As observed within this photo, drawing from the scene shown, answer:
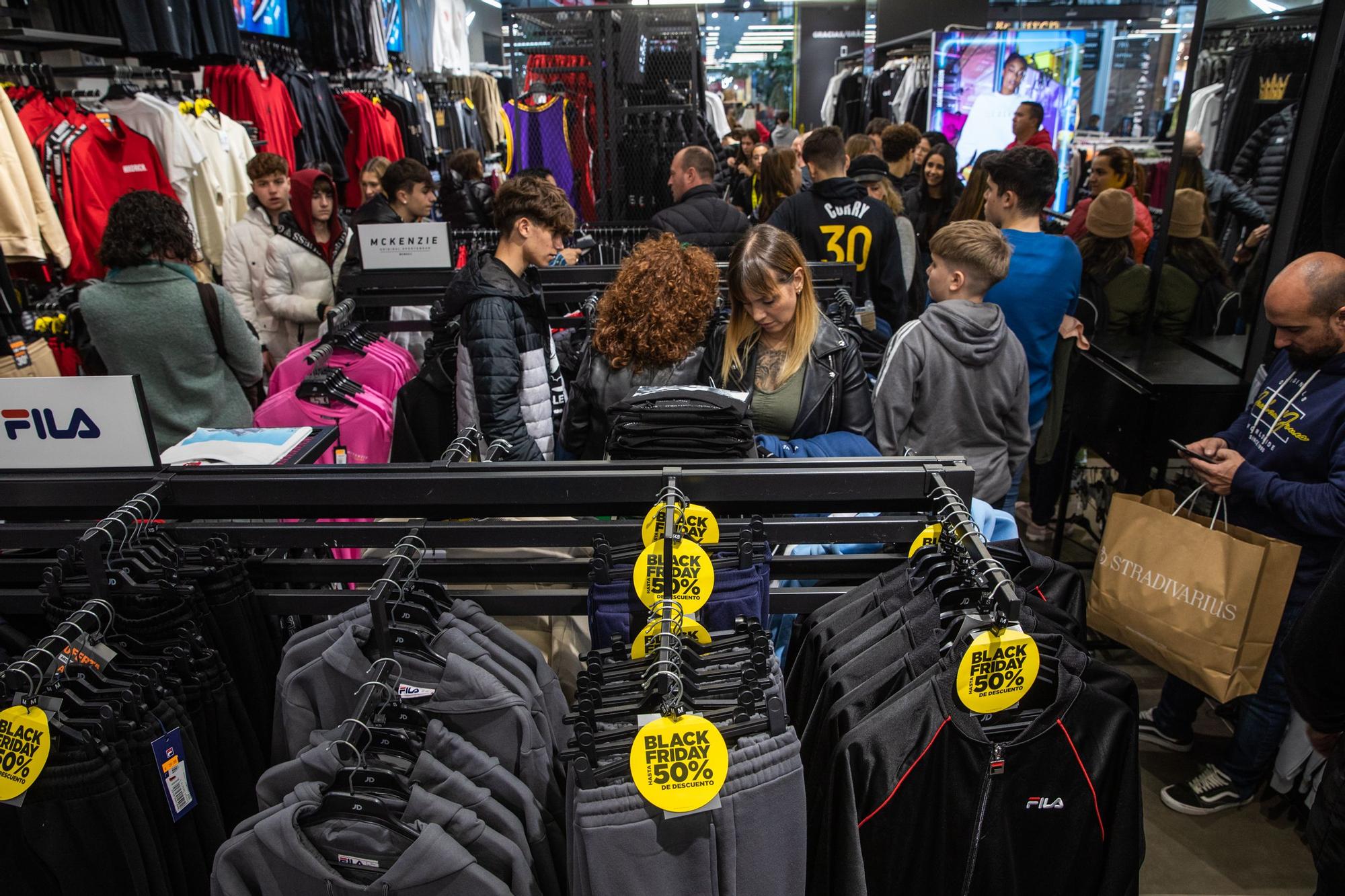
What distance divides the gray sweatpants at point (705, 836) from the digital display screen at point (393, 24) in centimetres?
908

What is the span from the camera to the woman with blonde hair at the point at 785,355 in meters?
2.40

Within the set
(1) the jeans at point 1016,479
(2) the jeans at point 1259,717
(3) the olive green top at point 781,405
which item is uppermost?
(3) the olive green top at point 781,405

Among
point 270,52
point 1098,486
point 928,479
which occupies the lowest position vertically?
point 1098,486

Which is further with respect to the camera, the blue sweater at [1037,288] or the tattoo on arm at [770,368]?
the blue sweater at [1037,288]

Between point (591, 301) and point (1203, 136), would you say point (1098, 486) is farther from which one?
point (591, 301)

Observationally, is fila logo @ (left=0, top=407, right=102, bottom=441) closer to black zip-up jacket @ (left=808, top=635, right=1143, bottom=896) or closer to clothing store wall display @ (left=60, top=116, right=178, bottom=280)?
black zip-up jacket @ (left=808, top=635, right=1143, bottom=896)

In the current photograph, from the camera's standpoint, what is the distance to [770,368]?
2.45 meters

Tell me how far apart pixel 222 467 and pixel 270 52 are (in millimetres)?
6960

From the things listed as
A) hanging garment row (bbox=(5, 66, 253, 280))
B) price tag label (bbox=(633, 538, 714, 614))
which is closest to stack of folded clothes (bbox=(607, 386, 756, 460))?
price tag label (bbox=(633, 538, 714, 614))

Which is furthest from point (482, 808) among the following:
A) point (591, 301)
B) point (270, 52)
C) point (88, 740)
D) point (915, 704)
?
point (270, 52)

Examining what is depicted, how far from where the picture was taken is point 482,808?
120 cm

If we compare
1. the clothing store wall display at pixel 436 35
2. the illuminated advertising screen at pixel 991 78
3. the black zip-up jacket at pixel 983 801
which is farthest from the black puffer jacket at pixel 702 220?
the clothing store wall display at pixel 436 35

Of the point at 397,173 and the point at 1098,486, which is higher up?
the point at 397,173

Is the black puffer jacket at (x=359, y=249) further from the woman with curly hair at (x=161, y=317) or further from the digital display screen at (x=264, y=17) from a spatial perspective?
the digital display screen at (x=264, y=17)
